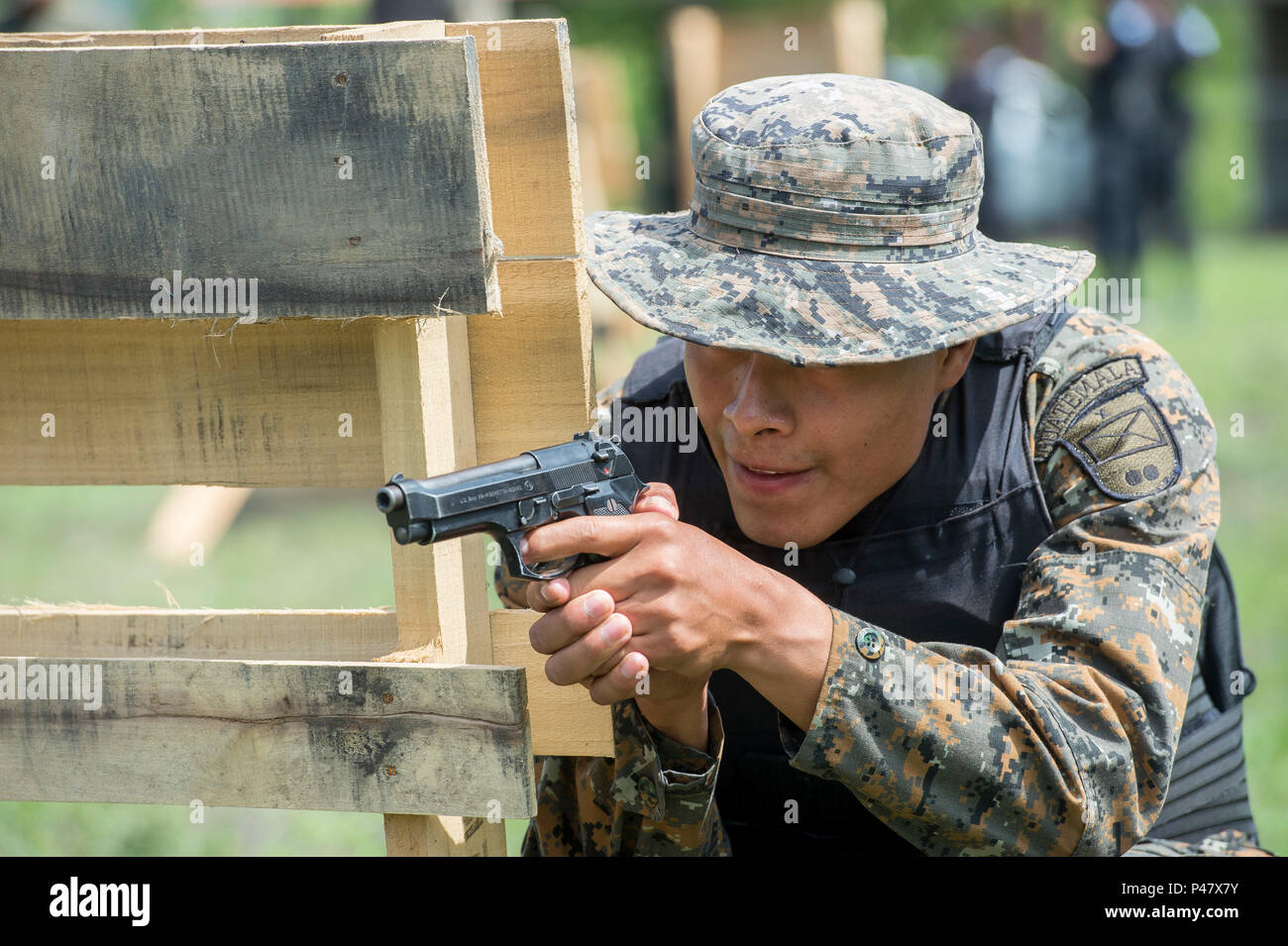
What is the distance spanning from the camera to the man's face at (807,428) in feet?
6.29

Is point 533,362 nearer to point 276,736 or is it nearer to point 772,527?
point 772,527

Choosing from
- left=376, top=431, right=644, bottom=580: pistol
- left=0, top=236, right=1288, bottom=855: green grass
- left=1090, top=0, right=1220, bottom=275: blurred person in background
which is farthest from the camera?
left=1090, top=0, right=1220, bottom=275: blurred person in background

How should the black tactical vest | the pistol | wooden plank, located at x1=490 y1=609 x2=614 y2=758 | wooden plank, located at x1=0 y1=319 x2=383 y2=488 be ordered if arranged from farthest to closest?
the black tactical vest < wooden plank, located at x1=490 y1=609 x2=614 y2=758 < wooden plank, located at x1=0 y1=319 x2=383 y2=488 < the pistol

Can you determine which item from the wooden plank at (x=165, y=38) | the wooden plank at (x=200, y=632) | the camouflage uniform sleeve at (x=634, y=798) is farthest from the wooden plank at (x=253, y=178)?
the camouflage uniform sleeve at (x=634, y=798)

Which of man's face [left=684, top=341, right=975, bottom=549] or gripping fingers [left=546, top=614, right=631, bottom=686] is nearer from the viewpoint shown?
gripping fingers [left=546, top=614, right=631, bottom=686]

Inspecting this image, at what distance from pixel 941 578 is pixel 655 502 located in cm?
72

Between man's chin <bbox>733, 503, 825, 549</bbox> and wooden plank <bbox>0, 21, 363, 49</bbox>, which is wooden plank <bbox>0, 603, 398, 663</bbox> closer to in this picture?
man's chin <bbox>733, 503, 825, 549</bbox>

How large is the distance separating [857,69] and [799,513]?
17.4 feet

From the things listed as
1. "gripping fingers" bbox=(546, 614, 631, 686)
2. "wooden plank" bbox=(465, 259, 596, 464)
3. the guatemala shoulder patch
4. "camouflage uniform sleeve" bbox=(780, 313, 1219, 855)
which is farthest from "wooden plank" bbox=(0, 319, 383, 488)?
the guatemala shoulder patch

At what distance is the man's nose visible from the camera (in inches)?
74.9

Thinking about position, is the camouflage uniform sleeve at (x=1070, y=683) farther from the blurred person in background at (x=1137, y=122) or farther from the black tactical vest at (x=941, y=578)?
the blurred person in background at (x=1137, y=122)

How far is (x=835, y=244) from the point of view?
1.94 metres

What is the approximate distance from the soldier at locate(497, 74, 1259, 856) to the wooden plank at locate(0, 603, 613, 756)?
0.31 feet

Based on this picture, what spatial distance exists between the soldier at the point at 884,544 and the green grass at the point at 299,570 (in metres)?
1.57
